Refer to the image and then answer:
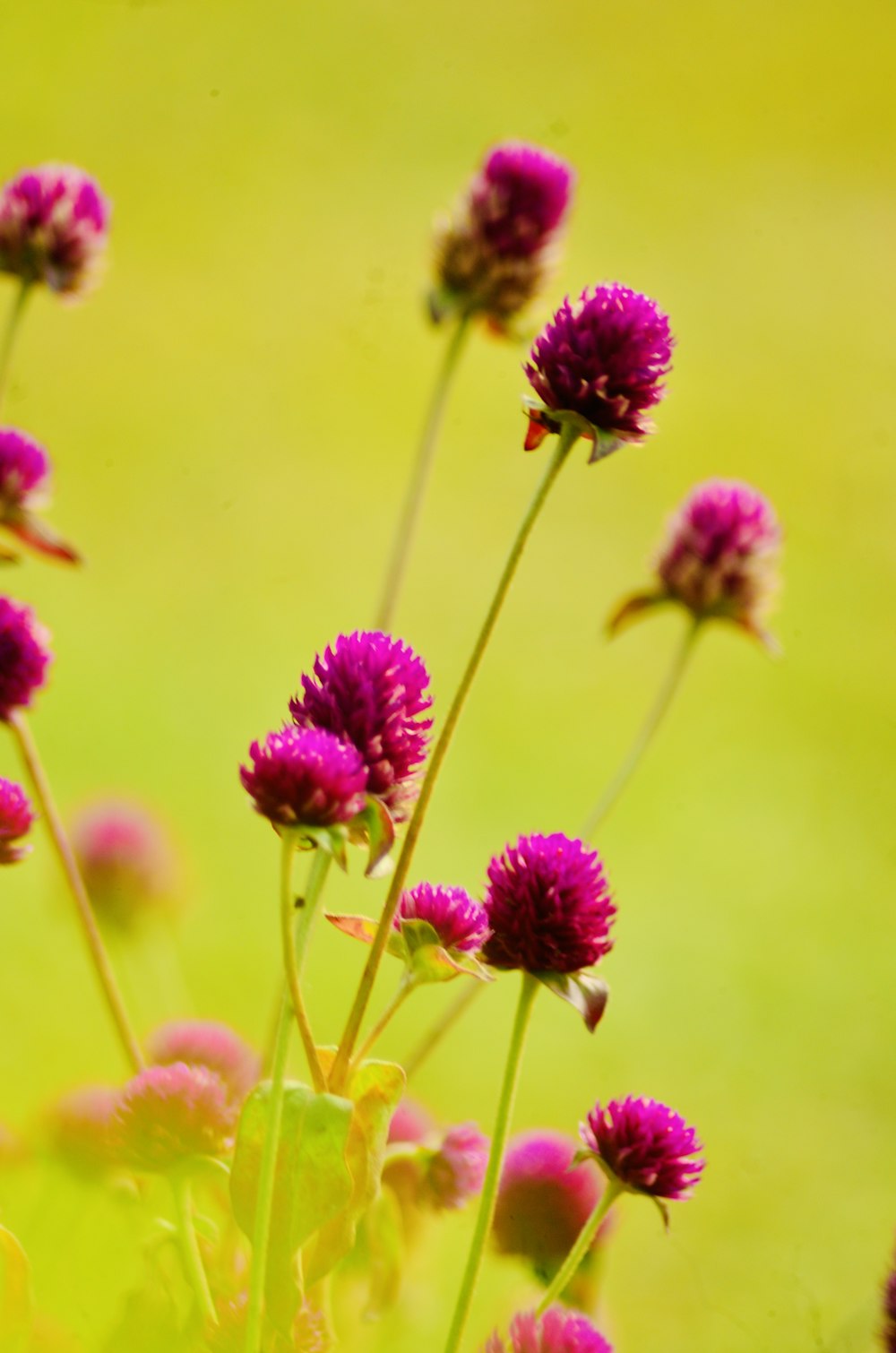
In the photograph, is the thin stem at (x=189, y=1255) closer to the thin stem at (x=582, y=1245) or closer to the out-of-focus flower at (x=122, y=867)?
the thin stem at (x=582, y=1245)

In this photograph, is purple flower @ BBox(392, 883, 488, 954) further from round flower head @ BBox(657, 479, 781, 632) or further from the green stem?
round flower head @ BBox(657, 479, 781, 632)

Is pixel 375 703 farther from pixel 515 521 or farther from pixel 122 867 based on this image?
pixel 515 521

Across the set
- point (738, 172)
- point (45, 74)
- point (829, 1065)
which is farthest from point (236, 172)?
point (829, 1065)

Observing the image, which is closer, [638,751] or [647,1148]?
[647,1148]

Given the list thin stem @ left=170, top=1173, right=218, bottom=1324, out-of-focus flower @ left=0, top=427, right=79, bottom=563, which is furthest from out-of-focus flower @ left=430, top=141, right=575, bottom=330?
thin stem @ left=170, top=1173, right=218, bottom=1324

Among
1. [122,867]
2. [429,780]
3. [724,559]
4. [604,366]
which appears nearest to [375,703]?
[429,780]

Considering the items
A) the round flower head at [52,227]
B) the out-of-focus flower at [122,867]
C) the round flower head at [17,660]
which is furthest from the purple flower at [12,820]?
the out-of-focus flower at [122,867]

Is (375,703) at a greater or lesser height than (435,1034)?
greater
